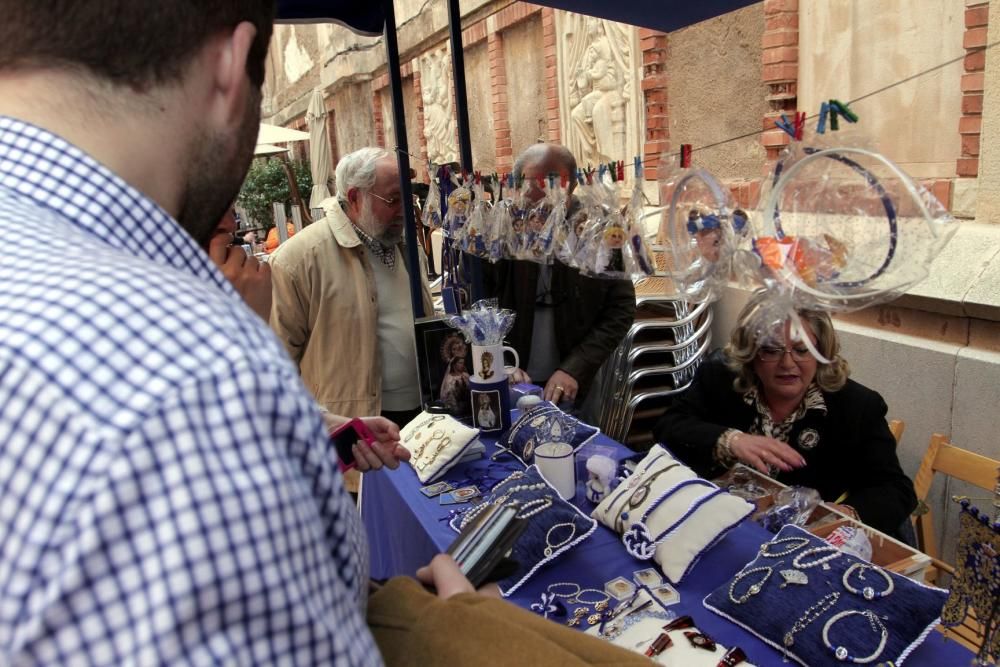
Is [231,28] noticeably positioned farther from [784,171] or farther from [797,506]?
[797,506]

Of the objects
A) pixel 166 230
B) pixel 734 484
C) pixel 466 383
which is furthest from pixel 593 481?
pixel 166 230

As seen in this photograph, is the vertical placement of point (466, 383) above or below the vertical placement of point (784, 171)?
below

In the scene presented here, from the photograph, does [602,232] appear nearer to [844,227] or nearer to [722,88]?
[844,227]

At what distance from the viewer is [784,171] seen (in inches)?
52.5

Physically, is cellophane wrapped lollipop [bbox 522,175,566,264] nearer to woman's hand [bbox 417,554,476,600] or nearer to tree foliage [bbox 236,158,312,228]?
woman's hand [bbox 417,554,476,600]

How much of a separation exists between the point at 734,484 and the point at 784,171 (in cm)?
107

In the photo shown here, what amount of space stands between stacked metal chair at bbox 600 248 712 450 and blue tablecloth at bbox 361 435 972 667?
169cm

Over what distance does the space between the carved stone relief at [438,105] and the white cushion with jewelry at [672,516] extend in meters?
7.57

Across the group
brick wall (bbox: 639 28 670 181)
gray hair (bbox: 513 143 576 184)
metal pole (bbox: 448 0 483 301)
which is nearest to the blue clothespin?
gray hair (bbox: 513 143 576 184)

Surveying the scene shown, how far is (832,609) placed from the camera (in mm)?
1220

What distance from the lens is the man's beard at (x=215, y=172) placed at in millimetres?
588

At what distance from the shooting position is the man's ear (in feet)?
1.91

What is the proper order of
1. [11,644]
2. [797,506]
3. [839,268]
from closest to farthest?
1. [11,644]
2. [839,268]
3. [797,506]

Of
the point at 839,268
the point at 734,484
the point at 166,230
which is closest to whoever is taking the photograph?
the point at 166,230
